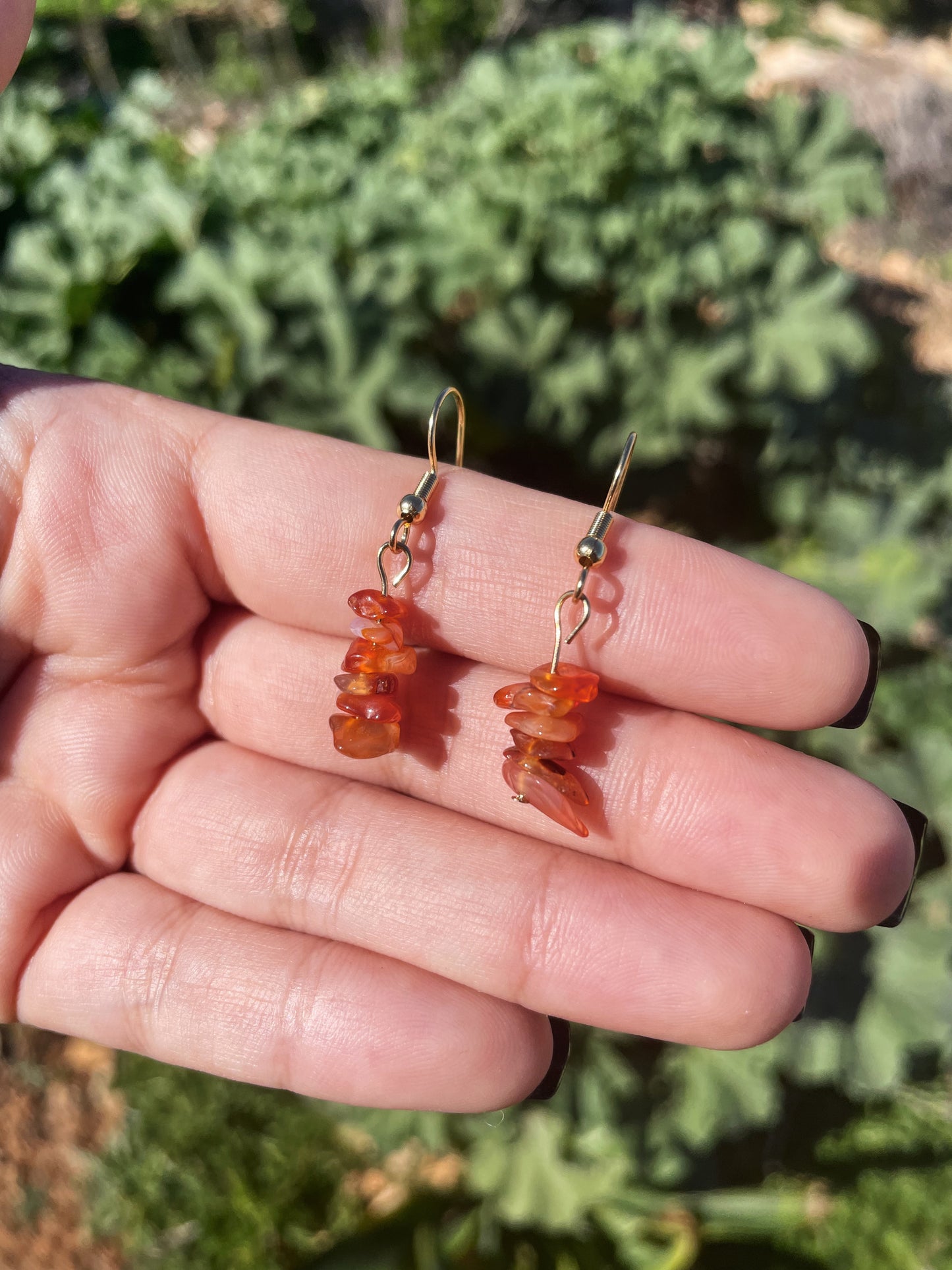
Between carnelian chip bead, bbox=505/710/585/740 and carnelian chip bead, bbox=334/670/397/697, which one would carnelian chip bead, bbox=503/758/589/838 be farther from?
carnelian chip bead, bbox=334/670/397/697

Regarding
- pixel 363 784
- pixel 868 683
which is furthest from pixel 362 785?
pixel 868 683

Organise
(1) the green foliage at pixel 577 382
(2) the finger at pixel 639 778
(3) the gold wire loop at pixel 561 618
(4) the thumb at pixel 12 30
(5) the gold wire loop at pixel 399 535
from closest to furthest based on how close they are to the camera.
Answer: (4) the thumb at pixel 12 30
(2) the finger at pixel 639 778
(3) the gold wire loop at pixel 561 618
(5) the gold wire loop at pixel 399 535
(1) the green foliage at pixel 577 382

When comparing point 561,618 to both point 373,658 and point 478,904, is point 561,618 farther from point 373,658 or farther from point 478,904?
point 478,904

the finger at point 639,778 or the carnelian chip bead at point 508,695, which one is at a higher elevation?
the carnelian chip bead at point 508,695

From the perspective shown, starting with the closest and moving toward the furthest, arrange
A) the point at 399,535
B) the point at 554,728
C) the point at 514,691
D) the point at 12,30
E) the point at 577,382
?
the point at 12,30 < the point at 554,728 < the point at 514,691 < the point at 399,535 < the point at 577,382

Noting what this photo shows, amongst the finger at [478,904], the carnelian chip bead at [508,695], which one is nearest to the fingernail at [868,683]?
the finger at [478,904]

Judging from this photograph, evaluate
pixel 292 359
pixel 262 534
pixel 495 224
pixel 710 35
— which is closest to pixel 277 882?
pixel 262 534

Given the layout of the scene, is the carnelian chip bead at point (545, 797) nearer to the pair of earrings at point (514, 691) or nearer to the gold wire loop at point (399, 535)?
the pair of earrings at point (514, 691)
